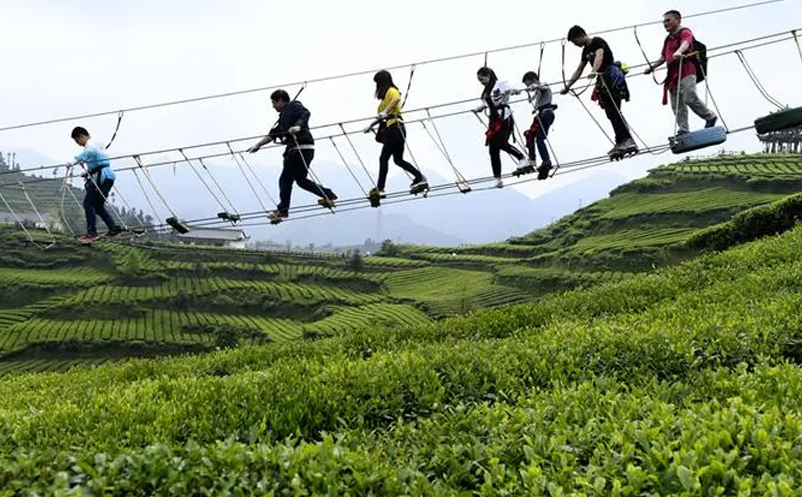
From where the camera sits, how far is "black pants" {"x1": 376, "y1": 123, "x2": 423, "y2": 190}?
1077cm

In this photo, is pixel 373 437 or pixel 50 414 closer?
pixel 373 437

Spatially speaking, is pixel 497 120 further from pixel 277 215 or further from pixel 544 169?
pixel 277 215

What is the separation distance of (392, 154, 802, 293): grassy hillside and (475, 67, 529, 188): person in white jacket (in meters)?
47.1

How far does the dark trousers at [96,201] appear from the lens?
1180 centimetres

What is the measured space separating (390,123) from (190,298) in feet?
219

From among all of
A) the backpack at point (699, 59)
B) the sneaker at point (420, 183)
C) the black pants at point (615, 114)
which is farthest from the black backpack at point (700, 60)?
the sneaker at point (420, 183)

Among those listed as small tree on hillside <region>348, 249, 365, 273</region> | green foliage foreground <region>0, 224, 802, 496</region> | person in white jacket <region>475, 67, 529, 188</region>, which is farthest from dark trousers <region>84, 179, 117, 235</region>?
Answer: small tree on hillside <region>348, 249, 365, 273</region>

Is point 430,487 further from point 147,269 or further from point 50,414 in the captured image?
point 147,269

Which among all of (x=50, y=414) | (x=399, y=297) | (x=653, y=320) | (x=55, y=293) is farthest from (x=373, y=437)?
(x=55, y=293)

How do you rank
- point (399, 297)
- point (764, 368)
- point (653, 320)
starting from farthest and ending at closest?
point (399, 297)
point (653, 320)
point (764, 368)

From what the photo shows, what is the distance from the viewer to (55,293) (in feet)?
236

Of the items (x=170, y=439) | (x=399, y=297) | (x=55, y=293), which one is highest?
(x=170, y=439)

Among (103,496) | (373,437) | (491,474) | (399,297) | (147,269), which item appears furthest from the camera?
(147,269)

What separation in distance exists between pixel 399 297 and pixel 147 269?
35.7 metres
